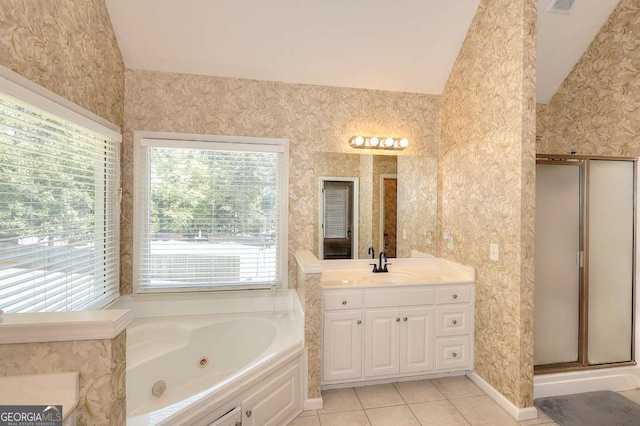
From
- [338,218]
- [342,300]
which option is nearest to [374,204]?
[338,218]

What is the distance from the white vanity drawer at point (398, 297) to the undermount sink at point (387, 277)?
0.11 m

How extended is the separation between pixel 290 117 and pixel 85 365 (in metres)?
2.32

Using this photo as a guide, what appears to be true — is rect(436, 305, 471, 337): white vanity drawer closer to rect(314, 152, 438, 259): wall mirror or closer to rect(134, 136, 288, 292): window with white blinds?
rect(314, 152, 438, 259): wall mirror

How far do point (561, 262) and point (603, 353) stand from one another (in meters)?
0.86

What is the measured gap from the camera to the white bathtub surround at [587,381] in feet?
7.68

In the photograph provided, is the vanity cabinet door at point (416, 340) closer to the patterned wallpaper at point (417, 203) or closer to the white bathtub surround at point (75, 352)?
the patterned wallpaper at point (417, 203)

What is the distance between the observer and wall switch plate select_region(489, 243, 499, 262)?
233 centimetres

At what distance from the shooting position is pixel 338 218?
2.90 m

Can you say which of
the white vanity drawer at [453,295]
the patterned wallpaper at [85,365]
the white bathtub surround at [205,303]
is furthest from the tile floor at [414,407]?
the patterned wallpaper at [85,365]

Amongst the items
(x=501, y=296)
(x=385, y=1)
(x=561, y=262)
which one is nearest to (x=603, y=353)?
(x=561, y=262)

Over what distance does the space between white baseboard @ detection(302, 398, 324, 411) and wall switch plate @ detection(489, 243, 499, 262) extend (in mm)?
1685

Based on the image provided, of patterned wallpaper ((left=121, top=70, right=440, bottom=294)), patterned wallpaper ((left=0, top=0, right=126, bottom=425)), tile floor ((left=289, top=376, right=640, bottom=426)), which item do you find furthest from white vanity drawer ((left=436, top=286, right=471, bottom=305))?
patterned wallpaper ((left=0, top=0, right=126, bottom=425))

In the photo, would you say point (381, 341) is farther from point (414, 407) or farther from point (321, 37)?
point (321, 37)
